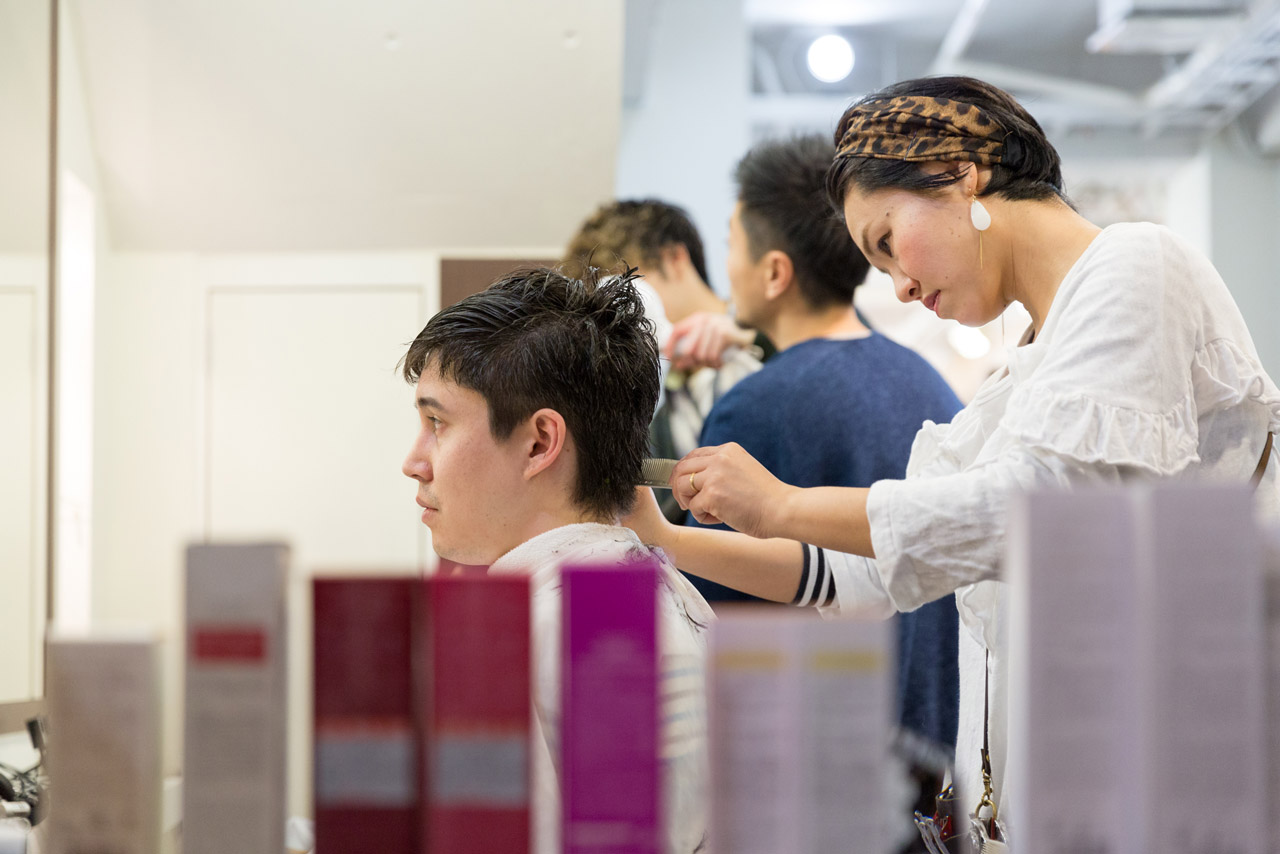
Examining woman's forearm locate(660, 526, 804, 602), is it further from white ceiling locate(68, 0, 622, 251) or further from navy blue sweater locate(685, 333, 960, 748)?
white ceiling locate(68, 0, 622, 251)

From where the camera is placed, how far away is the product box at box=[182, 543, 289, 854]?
538 mm

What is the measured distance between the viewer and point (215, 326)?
328 cm

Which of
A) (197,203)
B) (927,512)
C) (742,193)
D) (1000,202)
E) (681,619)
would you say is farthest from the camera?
(197,203)

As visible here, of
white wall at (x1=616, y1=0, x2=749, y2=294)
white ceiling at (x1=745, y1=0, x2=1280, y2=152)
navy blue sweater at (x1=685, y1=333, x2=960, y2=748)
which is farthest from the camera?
white ceiling at (x1=745, y1=0, x2=1280, y2=152)

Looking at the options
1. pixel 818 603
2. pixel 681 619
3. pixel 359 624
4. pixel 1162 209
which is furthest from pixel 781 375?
pixel 1162 209

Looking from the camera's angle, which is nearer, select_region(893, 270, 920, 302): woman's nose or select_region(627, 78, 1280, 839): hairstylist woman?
select_region(627, 78, 1280, 839): hairstylist woman

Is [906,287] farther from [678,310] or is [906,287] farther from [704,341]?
[678,310]

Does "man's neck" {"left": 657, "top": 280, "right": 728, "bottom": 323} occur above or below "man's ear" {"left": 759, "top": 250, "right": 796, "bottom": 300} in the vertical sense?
above

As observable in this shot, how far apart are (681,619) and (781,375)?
2.37ft

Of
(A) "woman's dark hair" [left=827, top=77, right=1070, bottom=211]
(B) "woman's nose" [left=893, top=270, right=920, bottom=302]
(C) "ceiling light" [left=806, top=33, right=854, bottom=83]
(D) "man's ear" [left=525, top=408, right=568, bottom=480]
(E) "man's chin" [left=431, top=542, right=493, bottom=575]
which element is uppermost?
(C) "ceiling light" [left=806, top=33, right=854, bottom=83]

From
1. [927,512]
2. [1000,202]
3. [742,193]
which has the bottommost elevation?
[927,512]

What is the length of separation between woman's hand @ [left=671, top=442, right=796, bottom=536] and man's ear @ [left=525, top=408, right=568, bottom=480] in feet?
0.72

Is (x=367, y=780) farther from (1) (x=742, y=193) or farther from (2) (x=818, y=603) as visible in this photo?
(1) (x=742, y=193)

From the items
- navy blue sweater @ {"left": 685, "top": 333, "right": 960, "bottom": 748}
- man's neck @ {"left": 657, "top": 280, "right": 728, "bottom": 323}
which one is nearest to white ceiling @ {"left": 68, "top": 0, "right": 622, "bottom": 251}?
man's neck @ {"left": 657, "top": 280, "right": 728, "bottom": 323}
